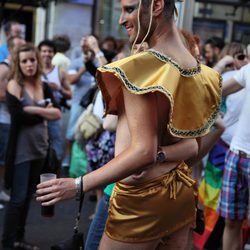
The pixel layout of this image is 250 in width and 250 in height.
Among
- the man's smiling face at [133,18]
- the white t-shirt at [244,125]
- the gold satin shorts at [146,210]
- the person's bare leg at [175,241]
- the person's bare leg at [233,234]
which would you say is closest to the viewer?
the man's smiling face at [133,18]

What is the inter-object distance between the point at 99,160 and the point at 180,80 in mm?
2441

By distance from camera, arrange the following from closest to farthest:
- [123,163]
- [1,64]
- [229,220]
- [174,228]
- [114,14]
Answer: [123,163], [174,228], [229,220], [1,64], [114,14]

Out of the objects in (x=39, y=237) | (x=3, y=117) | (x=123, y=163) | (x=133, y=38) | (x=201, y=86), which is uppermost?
(x=133, y=38)

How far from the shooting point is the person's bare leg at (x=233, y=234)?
11.9 feet

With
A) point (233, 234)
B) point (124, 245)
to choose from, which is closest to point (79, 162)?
point (233, 234)

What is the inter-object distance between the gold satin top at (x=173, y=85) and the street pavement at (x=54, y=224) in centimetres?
253

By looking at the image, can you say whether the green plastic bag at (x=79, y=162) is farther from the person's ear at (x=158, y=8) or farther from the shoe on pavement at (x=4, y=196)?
the person's ear at (x=158, y=8)

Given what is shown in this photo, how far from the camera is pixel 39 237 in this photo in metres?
4.43

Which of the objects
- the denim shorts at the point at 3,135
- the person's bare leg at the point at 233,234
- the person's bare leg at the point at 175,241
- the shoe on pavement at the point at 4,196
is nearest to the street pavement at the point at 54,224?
the shoe on pavement at the point at 4,196

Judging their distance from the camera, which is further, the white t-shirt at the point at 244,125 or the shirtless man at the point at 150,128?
the white t-shirt at the point at 244,125

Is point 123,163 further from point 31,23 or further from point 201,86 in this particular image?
point 31,23

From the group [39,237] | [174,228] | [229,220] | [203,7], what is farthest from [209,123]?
[203,7]

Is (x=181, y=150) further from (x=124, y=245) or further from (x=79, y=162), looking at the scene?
(x=79, y=162)

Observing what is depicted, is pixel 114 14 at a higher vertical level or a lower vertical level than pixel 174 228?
higher
